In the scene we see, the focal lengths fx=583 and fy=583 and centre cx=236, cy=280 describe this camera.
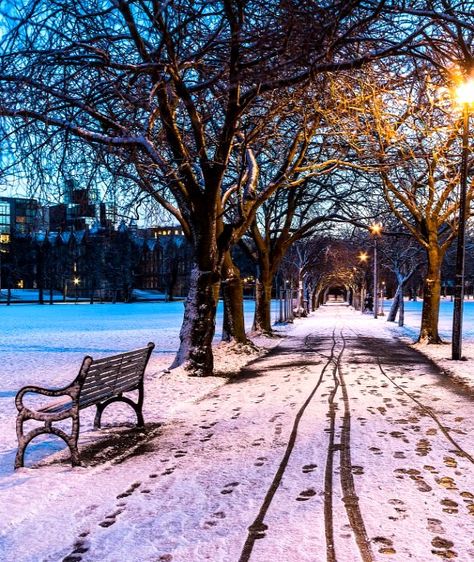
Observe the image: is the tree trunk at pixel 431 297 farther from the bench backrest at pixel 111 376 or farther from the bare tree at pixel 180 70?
the bench backrest at pixel 111 376

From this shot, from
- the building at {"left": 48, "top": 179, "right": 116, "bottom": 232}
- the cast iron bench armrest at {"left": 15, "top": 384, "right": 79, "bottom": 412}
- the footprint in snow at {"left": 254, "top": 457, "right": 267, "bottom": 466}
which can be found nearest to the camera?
the cast iron bench armrest at {"left": 15, "top": 384, "right": 79, "bottom": 412}

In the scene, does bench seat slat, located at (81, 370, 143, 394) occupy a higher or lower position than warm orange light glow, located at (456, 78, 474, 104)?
lower

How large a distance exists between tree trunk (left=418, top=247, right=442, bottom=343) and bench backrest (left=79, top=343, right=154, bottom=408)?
14340mm

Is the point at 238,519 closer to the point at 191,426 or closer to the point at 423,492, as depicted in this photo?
the point at 423,492

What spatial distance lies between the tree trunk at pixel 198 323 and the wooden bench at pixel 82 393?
4.52 m

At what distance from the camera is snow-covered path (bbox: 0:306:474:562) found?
383 cm

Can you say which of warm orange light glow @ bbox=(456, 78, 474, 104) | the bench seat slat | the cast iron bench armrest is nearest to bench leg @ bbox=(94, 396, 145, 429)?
the bench seat slat

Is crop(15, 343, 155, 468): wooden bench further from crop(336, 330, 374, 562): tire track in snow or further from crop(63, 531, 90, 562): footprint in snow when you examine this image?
crop(336, 330, 374, 562): tire track in snow

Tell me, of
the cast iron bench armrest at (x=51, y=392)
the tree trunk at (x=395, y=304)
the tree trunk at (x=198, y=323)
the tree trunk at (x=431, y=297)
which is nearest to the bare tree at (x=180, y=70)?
the tree trunk at (x=198, y=323)

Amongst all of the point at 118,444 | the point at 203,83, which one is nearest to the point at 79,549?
the point at 118,444

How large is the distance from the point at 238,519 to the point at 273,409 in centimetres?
442

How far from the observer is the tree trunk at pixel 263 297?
24109mm

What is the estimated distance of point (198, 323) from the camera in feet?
41.1

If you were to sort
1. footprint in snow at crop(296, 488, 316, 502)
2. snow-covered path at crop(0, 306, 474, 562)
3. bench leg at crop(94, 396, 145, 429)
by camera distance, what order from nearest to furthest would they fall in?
1. snow-covered path at crop(0, 306, 474, 562)
2. footprint in snow at crop(296, 488, 316, 502)
3. bench leg at crop(94, 396, 145, 429)
